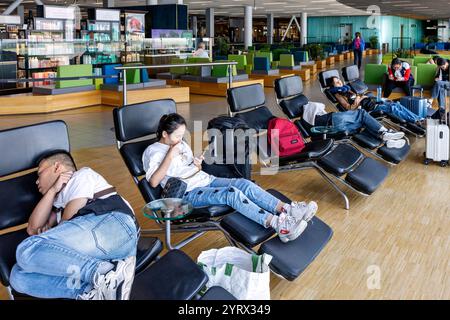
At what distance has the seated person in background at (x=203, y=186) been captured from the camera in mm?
3154

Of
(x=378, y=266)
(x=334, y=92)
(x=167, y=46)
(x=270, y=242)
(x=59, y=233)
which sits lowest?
(x=378, y=266)

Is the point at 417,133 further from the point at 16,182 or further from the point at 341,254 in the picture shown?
the point at 16,182

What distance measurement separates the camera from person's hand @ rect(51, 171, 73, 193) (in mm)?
2604

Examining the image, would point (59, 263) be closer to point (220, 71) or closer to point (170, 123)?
point (170, 123)

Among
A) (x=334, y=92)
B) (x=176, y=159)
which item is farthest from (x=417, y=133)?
(x=176, y=159)

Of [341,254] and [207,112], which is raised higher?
[207,112]

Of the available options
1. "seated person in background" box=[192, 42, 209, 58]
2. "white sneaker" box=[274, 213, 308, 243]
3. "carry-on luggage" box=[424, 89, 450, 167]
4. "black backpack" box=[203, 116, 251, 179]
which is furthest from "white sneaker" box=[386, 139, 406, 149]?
"seated person in background" box=[192, 42, 209, 58]

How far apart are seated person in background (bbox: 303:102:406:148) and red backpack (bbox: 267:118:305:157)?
86cm

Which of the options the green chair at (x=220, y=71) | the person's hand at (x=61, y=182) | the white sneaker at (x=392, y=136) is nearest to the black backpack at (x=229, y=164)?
the person's hand at (x=61, y=182)

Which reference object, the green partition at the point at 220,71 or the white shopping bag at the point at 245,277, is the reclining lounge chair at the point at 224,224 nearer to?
the white shopping bag at the point at 245,277

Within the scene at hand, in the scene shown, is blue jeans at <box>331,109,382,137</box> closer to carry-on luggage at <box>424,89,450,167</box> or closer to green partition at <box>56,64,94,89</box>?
carry-on luggage at <box>424,89,450,167</box>
